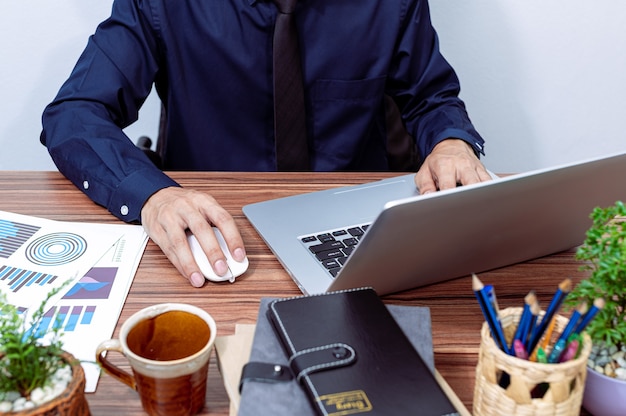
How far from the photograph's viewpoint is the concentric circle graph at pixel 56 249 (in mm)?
938

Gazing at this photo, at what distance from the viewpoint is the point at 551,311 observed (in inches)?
22.0

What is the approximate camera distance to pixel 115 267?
36.5 inches

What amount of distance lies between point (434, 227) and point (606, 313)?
0.66 ft

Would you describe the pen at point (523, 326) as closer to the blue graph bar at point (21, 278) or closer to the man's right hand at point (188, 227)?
the man's right hand at point (188, 227)

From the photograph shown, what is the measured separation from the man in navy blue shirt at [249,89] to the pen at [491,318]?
58 cm

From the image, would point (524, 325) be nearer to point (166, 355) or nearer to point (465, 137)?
point (166, 355)

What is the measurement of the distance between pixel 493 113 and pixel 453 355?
1.43 m

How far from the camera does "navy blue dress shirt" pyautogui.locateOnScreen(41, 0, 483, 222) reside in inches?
52.9

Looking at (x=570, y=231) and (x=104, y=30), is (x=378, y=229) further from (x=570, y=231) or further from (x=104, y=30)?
(x=104, y=30)

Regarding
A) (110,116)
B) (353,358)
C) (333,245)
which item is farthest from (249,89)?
(353,358)

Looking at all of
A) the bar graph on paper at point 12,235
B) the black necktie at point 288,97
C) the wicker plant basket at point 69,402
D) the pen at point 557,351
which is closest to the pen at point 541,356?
the pen at point 557,351

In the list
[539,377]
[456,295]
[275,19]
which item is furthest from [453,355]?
[275,19]

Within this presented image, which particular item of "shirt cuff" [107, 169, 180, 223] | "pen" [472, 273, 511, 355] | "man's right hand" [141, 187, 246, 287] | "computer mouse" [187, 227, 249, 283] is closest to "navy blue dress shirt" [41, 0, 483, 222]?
"shirt cuff" [107, 169, 180, 223]

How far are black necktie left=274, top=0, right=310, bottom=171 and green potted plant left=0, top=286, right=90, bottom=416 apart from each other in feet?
2.85
